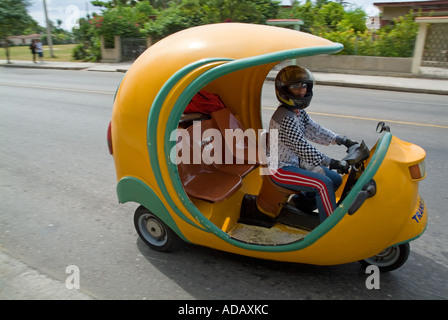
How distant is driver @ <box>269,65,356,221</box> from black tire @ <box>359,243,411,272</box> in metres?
0.50

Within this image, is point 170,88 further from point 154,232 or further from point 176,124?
point 154,232

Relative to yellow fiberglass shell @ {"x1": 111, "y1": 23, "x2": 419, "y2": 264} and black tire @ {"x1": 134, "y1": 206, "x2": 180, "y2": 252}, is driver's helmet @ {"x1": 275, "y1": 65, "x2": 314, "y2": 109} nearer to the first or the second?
yellow fiberglass shell @ {"x1": 111, "y1": 23, "x2": 419, "y2": 264}

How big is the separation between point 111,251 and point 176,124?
53.6 inches

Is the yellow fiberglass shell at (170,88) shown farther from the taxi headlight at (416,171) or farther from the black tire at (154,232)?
the taxi headlight at (416,171)

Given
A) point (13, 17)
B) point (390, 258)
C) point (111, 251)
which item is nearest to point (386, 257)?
point (390, 258)

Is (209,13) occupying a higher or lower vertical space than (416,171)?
higher

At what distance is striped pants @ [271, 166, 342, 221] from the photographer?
2795 millimetres

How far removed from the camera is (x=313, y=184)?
2.79m

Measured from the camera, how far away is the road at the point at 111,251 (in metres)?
2.72

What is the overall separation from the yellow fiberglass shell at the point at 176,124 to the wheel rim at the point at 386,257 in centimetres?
29
